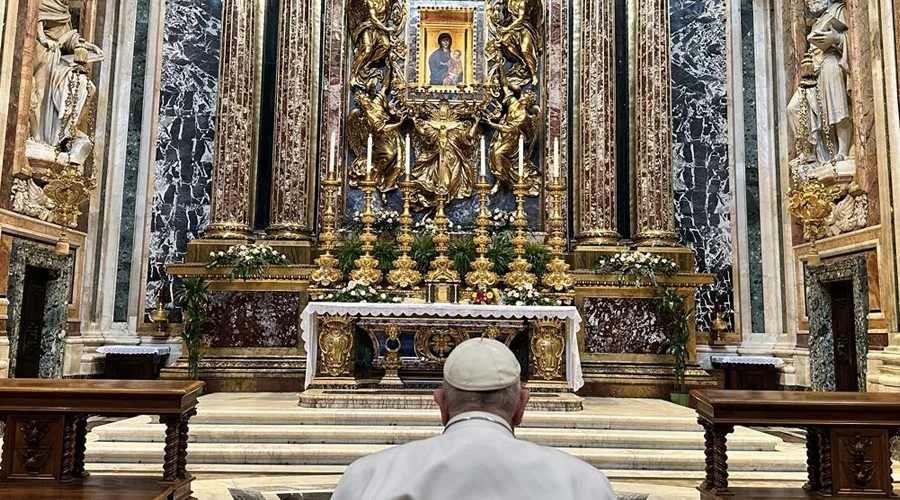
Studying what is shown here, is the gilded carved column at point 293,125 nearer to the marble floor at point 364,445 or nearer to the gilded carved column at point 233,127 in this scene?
the gilded carved column at point 233,127

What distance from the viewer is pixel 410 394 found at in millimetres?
8477

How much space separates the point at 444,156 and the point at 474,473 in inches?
402

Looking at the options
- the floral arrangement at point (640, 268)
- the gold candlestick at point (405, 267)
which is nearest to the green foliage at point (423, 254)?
the gold candlestick at point (405, 267)

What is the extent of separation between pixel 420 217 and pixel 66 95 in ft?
17.3

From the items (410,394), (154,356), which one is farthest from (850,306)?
(154,356)

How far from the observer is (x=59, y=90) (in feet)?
33.0

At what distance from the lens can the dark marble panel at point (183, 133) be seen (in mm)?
11578

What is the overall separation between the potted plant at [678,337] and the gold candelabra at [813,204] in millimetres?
1819

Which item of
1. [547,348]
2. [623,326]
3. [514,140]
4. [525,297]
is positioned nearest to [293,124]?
[514,140]

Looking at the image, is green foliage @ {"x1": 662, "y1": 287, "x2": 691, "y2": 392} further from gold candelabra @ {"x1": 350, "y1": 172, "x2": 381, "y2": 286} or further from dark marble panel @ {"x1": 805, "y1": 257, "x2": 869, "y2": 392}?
gold candelabra @ {"x1": 350, "y1": 172, "x2": 381, "y2": 286}

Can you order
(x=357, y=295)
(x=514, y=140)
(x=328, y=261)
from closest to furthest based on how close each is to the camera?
(x=357, y=295), (x=328, y=261), (x=514, y=140)

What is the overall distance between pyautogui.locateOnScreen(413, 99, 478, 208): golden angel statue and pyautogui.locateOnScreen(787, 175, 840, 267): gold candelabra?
4702 millimetres

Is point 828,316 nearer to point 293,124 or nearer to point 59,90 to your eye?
point 293,124

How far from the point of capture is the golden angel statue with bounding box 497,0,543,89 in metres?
12.0
